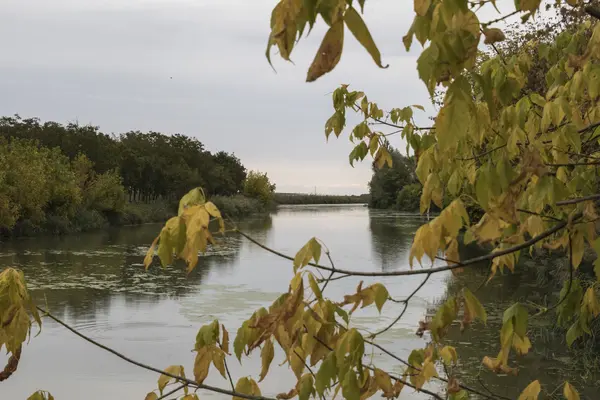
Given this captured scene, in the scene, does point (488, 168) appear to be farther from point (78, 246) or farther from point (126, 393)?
point (78, 246)

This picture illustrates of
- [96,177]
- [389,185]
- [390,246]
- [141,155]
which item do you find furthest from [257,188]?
[390,246]

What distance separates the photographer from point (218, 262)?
682 inches

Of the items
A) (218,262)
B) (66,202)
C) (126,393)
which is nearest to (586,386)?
(126,393)

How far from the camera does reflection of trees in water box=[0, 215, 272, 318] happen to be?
38.5 feet

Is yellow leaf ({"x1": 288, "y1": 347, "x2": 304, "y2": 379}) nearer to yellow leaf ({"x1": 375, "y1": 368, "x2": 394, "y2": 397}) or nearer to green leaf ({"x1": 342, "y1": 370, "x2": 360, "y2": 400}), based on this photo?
yellow leaf ({"x1": 375, "y1": 368, "x2": 394, "y2": 397})

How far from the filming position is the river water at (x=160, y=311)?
280 inches

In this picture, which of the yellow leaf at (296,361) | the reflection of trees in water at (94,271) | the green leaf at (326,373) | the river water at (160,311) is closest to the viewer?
the green leaf at (326,373)

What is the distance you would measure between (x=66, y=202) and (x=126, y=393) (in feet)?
70.6

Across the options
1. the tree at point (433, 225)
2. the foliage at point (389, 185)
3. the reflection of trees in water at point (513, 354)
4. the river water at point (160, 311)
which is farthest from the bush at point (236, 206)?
the tree at point (433, 225)

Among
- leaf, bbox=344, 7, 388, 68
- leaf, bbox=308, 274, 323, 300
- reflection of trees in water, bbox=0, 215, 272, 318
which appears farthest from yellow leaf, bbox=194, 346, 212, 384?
reflection of trees in water, bbox=0, 215, 272, 318

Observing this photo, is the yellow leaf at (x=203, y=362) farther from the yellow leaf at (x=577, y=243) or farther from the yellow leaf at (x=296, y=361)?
the yellow leaf at (x=577, y=243)

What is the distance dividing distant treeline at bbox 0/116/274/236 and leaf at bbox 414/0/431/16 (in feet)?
71.7

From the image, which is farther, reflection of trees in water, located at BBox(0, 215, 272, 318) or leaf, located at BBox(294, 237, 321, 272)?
reflection of trees in water, located at BBox(0, 215, 272, 318)

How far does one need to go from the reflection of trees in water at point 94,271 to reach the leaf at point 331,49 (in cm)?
743
